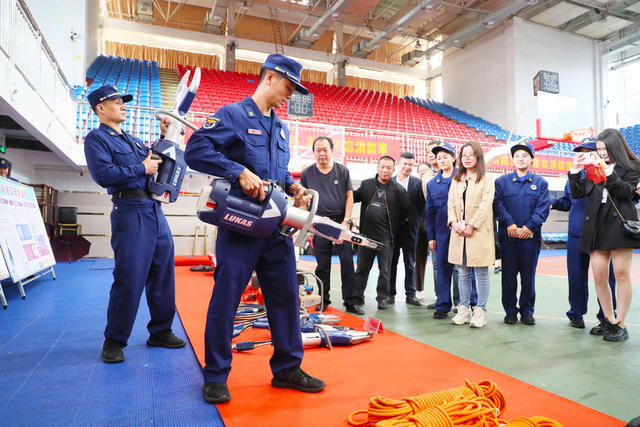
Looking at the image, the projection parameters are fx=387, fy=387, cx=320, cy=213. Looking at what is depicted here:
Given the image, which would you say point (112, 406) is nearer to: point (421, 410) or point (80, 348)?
point (80, 348)

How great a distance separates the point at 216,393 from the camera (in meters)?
1.76

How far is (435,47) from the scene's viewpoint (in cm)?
1791

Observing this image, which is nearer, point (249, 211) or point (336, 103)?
point (249, 211)

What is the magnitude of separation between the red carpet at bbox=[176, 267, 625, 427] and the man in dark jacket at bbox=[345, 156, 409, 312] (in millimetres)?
1001

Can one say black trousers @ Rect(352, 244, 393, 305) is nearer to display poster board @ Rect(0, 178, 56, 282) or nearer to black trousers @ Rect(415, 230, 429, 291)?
black trousers @ Rect(415, 230, 429, 291)

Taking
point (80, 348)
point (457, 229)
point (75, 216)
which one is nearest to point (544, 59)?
point (457, 229)

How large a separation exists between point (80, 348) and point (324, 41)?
20.2m

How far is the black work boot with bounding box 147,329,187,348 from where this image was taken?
260cm

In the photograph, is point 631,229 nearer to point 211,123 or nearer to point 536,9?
point 211,123

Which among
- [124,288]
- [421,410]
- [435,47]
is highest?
[435,47]

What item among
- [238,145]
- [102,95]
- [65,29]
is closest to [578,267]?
[238,145]

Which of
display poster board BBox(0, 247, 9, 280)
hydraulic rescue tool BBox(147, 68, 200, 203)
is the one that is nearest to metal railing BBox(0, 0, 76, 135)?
display poster board BBox(0, 247, 9, 280)

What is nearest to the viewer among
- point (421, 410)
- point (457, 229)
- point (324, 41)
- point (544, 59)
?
point (421, 410)

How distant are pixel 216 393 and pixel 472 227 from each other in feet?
7.99
